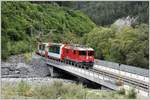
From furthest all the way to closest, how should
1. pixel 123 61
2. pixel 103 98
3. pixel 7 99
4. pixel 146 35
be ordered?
pixel 123 61
pixel 146 35
pixel 103 98
pixel 7 99

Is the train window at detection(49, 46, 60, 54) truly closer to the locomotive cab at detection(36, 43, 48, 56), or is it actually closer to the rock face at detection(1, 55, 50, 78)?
the rock face at detection(1, 55, 50, 78)

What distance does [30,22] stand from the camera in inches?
3110

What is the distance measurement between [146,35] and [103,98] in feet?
83.9

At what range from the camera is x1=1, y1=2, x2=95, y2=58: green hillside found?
66.7 metres

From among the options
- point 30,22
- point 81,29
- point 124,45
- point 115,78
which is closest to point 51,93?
point 115,78

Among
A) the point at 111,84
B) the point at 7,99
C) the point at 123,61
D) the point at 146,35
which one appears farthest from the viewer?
the point at 123,61

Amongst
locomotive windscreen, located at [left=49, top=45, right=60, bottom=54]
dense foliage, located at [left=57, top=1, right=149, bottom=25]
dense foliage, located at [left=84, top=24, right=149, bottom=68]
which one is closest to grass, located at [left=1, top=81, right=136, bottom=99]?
dense foliage, located at [left=84, top=24, right=149, bottom=68]

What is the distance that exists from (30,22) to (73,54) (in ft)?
111

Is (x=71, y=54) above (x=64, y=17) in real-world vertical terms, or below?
below

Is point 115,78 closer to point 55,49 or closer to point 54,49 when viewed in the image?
point 55,49

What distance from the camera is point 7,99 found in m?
19.6

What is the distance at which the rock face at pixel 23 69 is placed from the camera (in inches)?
1992

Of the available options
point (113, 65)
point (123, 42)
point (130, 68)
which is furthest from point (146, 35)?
point (130, 68)

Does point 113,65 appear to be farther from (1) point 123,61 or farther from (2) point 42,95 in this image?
(2) point 42,95
